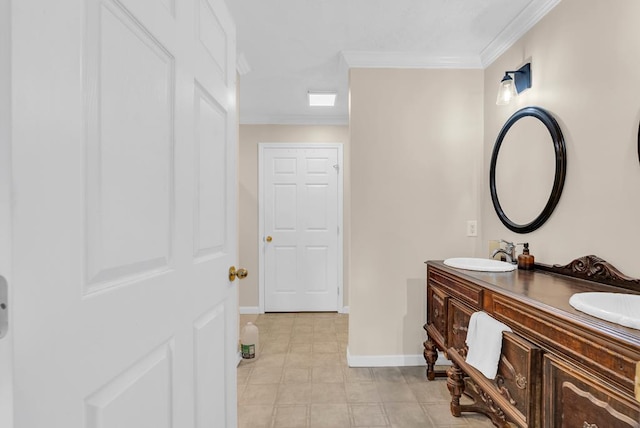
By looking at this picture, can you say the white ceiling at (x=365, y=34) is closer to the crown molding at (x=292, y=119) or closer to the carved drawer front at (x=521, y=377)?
the crown molding at (x=292, y=119)

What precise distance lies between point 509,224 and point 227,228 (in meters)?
1.82

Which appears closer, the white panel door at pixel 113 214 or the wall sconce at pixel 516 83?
the white panel door at pixel 113 214

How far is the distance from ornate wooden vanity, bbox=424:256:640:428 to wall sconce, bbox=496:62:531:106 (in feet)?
3.41

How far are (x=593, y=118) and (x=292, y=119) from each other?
301 centimetres

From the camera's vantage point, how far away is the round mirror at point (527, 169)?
179cm

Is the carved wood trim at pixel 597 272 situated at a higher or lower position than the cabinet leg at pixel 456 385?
higher

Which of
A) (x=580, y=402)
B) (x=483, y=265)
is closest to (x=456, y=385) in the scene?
(x=483, y=265)

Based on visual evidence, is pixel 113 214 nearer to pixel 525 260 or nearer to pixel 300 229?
pixel 525 260

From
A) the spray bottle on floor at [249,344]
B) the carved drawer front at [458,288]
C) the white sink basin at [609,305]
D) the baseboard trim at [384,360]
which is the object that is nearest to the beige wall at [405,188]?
the baseboard trim at [384,360]

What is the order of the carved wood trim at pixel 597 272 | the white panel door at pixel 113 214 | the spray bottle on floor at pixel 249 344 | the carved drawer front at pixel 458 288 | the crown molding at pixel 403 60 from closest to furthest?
the white panel door at pixel 113 214, the carved wood trim at pixel 597 272, the carved drawer front at pixel 458 288, the crown molding at pixel 403 60, the spray bottle on floor at pixel 249 344

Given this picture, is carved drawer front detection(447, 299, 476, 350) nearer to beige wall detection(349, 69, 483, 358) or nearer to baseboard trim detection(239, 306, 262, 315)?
beige wall detection(349, 69, 483, 358)

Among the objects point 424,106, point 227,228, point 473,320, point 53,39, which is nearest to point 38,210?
point 53,39

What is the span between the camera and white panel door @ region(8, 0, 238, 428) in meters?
0.46

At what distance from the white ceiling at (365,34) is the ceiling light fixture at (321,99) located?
180 mm
